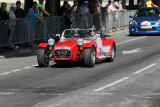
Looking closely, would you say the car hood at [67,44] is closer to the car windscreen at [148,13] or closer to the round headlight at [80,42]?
the round headlight at [80,42]

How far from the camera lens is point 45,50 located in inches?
656

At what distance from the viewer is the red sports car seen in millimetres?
16203

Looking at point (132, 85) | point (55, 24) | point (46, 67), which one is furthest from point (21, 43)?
point (132, 85)

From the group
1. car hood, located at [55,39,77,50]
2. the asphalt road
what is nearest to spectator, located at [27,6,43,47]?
the asphalt road

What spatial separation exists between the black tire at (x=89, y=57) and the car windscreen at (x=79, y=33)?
104 centimetres

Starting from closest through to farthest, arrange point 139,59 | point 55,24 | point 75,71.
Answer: point 75,71
point 139,59
point 55,24

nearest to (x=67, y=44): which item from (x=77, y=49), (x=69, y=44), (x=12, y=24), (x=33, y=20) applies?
(x=69, y=44)

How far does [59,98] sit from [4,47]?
1180cm

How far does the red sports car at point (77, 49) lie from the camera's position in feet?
53.2

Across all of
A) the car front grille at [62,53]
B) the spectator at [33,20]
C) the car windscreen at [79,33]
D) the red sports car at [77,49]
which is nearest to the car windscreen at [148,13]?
the spectator at [33,20]

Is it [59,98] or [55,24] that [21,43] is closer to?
[55,24]

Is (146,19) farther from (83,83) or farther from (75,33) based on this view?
(83,83)

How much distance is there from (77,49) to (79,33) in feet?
4.38

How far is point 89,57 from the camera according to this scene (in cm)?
1617
